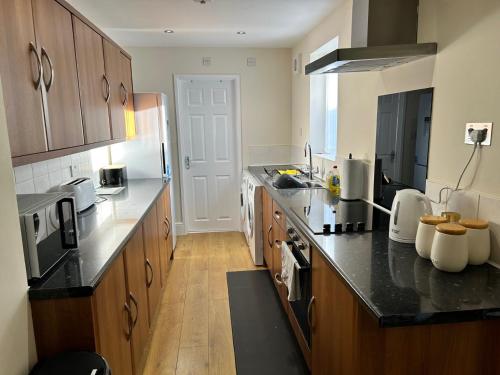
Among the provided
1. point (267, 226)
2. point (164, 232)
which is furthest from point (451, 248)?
point (164, 232)

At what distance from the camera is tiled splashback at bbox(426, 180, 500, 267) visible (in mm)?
1459

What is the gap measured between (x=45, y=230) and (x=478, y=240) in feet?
5.69

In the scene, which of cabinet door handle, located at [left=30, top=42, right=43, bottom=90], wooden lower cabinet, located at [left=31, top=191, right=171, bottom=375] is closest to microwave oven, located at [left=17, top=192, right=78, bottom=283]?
wooden lower cabinet, located at [left=31, top=191, right=171, bottom=375]

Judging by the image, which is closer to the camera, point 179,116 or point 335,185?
point 335,185

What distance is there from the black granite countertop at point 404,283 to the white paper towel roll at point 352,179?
80 cm

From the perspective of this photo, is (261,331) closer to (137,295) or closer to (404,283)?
(137,295)

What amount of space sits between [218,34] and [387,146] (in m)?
2.38

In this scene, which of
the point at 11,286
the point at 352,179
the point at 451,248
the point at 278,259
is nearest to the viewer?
the point at 11,286

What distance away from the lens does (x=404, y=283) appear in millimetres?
1360

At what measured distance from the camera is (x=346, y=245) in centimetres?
176

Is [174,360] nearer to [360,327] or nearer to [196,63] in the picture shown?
[360,327]

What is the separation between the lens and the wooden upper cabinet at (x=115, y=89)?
2.95 metres

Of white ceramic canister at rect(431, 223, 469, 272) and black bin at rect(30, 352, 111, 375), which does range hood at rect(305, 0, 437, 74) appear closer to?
white ceramic canister at rect(431, 223, 469, 272)

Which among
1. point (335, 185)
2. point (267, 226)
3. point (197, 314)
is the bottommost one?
point (197, 314)
